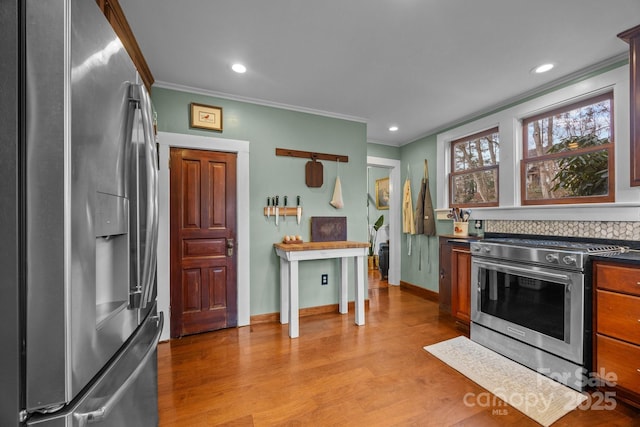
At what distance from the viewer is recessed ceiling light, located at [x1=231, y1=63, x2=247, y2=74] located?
234 cm

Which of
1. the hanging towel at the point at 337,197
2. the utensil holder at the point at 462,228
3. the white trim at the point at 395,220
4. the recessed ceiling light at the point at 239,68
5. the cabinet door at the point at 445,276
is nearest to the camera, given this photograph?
the recessed ceiling light at the point at 239,68

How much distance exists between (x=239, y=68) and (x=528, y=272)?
118 inches

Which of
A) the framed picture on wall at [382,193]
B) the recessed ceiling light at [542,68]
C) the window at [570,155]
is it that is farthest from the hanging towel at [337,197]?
the framed picture on wall at [382,193]

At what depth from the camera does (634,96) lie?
1918 mm

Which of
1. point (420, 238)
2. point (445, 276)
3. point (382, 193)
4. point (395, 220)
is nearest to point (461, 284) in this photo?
point (445, 276)

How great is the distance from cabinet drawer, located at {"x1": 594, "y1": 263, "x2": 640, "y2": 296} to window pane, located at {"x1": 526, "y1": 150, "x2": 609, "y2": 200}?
1.00 meters

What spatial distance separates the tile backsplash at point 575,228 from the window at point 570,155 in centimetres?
23

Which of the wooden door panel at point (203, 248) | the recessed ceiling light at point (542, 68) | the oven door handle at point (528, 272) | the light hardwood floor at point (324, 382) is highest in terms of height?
the recessed ceiling light at point (542, 68)

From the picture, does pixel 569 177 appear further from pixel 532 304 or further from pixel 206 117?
pixel 206 117

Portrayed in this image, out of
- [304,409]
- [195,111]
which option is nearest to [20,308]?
[304,409]

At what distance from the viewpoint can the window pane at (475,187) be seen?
3355mm

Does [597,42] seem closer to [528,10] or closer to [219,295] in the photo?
[528,10]

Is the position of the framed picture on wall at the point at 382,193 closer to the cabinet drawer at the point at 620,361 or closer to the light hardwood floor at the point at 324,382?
the light hardwood floor at the point at 324,382

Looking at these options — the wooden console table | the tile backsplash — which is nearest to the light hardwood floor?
the wooden console table
